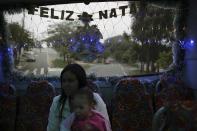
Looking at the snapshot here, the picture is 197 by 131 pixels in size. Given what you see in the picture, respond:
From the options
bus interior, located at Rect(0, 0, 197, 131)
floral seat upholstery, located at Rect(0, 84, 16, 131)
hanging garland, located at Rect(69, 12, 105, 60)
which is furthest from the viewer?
hanging garland, located at Rect(69, 12, 105, 60)

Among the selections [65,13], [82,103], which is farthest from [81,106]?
[65,13]

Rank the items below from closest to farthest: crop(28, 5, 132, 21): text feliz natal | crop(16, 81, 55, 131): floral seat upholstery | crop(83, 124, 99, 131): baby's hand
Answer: crop(83, 124, 99, 131): baby's hand < crop(16, 81, 55, 131): floral seat upholstery < crop(28, 5, 132, 21): text feliz natal

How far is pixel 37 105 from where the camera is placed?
264 inches

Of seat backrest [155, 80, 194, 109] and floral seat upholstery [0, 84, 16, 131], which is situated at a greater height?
seat backrest [155, 80, 194, 109]

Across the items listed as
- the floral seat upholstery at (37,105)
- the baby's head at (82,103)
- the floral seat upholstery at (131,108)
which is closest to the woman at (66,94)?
the baby's head at (82,103)

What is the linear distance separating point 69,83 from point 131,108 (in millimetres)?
4095

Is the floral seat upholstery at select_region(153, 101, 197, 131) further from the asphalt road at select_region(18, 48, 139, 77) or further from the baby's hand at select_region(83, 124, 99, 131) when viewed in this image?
the asphalt road at select_region(18, 48, 139, 77)

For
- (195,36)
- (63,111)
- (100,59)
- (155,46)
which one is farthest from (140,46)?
(63,111)

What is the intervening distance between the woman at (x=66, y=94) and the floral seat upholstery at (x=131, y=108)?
13.0ft

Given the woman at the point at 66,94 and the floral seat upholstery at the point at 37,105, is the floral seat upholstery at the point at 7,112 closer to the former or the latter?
the floral seat upholstery at the point at 37,105

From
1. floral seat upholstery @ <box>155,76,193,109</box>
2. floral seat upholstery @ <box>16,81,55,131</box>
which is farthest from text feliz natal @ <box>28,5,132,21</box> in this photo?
floral seat upholstery @ <box>16,81,55,131</box>

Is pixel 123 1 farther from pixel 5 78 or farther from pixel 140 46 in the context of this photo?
pixel 5 78

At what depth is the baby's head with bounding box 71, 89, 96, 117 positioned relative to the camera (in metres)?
2.40

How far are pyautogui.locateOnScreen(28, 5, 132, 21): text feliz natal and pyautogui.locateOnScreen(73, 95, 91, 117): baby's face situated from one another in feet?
19.6
